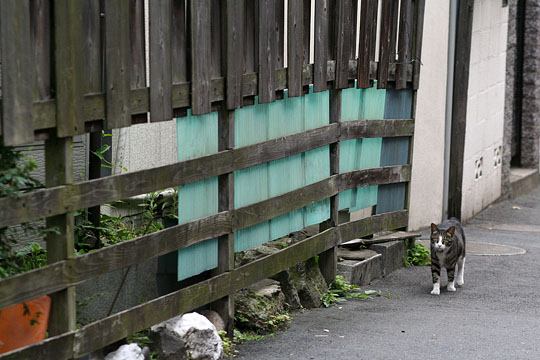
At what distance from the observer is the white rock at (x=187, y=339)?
6660mm

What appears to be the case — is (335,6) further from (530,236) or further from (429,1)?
(530,236)

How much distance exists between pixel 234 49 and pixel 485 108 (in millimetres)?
9026

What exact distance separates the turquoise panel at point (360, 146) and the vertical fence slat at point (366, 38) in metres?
0.14

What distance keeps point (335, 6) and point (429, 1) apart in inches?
173

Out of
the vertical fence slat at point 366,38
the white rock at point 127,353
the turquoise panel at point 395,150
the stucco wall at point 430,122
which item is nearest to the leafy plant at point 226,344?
the white rock at point 127,353

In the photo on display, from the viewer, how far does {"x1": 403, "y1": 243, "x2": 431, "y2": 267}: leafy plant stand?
36.0 feet

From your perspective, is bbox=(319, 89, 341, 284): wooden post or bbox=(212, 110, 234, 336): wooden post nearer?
bbox=(212, 110, 234, 336): wooden post

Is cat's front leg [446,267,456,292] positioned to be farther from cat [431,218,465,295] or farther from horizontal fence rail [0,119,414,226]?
horizontal fence rail [0,119,414,226]

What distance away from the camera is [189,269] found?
7113 millimetres

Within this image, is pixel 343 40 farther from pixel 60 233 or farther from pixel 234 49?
pixel 60 233

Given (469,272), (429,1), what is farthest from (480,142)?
(469,272)

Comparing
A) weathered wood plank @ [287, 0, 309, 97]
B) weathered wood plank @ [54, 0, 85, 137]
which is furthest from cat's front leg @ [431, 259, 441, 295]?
weathered wood plank @ [54, 0, 85, 137]

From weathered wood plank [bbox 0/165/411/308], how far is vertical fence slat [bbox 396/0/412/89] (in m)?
0.89

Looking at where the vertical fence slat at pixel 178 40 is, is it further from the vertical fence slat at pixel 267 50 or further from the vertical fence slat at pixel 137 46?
the vertical fence slat at pixel 267 50
